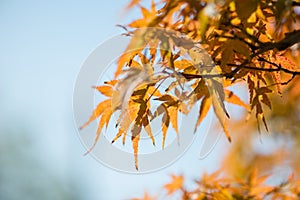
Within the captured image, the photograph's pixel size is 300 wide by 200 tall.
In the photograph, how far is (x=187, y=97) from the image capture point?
83 centimetres

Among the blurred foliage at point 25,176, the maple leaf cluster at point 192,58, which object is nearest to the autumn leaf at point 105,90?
the maple leaf cluster at point 192,58

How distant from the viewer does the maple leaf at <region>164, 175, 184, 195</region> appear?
1284 mm

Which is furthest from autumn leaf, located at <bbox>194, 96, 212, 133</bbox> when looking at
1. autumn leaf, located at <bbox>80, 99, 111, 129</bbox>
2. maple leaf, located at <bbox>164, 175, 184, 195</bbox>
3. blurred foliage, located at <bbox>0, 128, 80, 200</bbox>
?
blurred foliage, located at <bbox>0, 128, 80, 200</bbox>

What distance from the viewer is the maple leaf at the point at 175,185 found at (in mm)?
1284

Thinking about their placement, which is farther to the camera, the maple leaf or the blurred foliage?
the blurred foliage

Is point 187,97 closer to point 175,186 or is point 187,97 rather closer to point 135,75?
point 135,75

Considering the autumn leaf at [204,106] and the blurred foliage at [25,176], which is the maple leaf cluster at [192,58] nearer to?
the autumn leaf at [204,106]

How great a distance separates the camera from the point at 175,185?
1284 millimetres

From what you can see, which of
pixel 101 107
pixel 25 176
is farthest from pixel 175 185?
pixel 25 176

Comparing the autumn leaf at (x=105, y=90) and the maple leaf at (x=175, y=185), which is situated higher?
the autumn leaf at (x=105, y=90)

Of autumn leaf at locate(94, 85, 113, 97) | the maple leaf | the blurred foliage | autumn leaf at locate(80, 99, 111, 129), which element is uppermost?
the blurred foliage

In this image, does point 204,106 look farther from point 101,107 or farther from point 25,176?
point 25,176

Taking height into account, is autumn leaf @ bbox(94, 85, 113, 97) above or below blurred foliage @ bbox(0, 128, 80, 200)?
below

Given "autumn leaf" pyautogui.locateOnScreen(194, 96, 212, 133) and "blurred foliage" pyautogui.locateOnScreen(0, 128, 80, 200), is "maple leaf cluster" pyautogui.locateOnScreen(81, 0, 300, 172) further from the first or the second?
"blurred foliage" pyautogui.locateOnScreen(0, 128, 80, 200)
